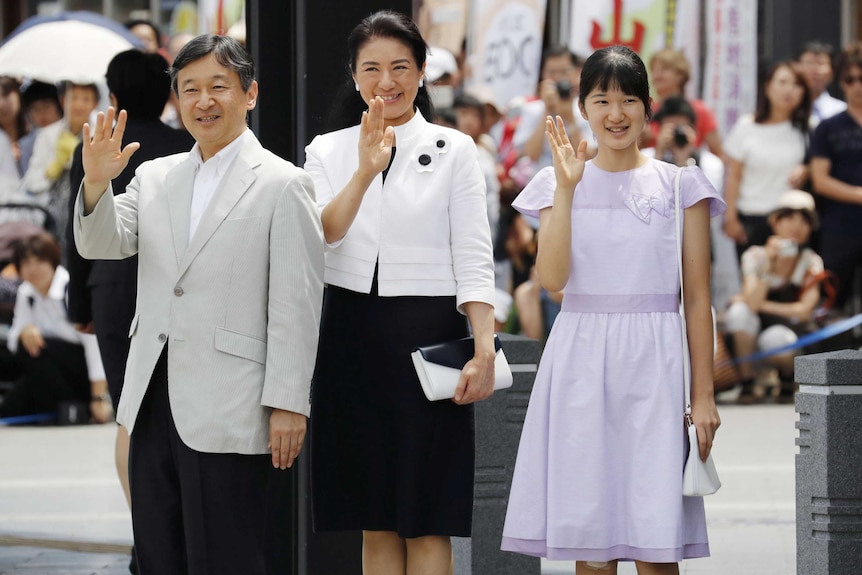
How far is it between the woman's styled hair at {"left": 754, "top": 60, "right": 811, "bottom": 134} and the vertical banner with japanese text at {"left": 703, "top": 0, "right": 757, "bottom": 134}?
0.74m

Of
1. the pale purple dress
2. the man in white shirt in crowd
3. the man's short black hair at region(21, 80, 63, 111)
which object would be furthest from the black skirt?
the man's short black hair at region(21, 80, 63, 111)

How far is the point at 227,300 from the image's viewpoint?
13.8 feet

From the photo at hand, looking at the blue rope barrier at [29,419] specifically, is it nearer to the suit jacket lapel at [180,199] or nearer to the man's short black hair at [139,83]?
the man's short black hair at [139,83]

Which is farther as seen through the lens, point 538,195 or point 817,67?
point 817,67

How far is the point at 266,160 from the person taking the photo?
171 inches

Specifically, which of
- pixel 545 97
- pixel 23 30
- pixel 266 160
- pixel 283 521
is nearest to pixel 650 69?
pixel 545 97

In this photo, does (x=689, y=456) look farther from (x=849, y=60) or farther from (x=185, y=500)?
(x=849, y=60)

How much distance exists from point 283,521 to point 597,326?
4.95 ft

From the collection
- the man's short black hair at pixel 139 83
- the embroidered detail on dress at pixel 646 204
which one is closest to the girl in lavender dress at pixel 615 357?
the embroidered detail on dress at pixel 646 204

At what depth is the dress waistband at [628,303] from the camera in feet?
15.5

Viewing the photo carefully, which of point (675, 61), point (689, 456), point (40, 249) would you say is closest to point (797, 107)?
point (675, 61)

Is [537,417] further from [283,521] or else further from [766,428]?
[766,428]

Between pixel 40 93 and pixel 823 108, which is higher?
pixel 40 93

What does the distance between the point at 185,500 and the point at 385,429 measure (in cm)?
75
